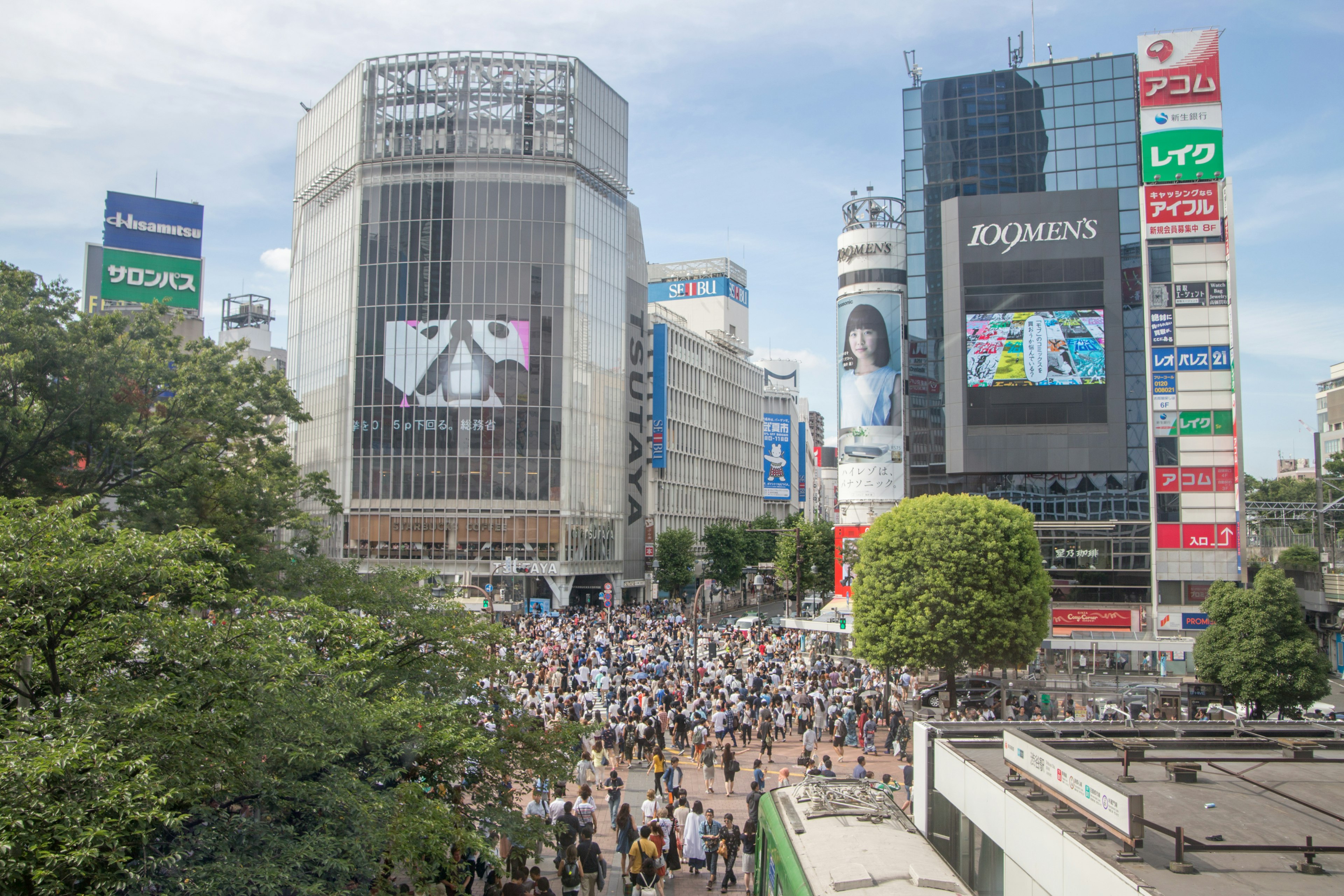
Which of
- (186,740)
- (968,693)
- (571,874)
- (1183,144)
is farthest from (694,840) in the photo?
(1183,144)

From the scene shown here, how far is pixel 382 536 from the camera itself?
6856 cm

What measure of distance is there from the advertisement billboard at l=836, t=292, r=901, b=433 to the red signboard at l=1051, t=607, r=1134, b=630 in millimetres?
14261

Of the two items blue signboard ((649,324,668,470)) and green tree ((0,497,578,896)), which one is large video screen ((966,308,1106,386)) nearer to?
blue signboard ((649,324,668,470))

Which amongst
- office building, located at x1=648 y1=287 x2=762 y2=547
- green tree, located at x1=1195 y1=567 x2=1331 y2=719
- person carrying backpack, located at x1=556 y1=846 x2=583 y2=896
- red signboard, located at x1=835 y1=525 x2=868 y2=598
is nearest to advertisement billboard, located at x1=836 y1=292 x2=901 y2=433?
red signboard, located at x1=835 y1=525 x2=868 y2=598

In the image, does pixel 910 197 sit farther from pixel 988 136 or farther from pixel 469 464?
pixel 469 464

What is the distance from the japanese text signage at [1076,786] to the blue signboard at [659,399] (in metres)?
72.5

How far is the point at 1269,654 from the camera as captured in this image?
27766 millimetres

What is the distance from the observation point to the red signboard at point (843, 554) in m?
56.4

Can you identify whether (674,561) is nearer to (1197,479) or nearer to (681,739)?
(1197,479)

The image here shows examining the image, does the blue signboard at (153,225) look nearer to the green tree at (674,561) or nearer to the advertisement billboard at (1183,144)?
the green tree at (674,561)

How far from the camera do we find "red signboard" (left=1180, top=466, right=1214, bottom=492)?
165ft

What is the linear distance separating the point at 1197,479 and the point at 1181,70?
71.1 ft

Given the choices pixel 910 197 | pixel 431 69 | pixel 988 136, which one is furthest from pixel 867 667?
pixel 431 69

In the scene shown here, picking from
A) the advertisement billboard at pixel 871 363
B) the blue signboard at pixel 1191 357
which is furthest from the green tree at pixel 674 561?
the blue signboard at pixel 1191 357
